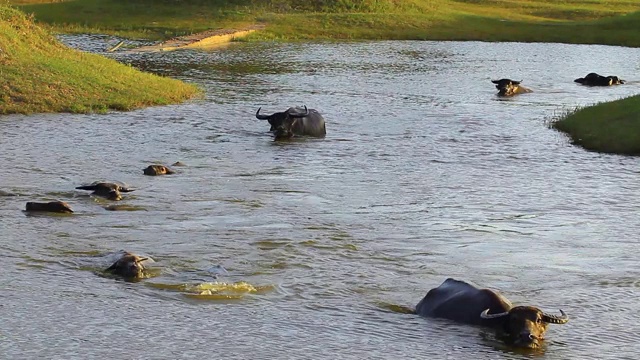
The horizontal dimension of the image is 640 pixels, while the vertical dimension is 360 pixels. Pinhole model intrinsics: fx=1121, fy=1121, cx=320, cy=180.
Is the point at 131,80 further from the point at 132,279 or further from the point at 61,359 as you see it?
the point at 61,359

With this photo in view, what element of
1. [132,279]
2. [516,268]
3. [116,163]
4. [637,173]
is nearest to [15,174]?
[116,163]

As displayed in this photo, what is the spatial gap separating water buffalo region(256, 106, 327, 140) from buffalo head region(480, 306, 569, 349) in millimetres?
11773

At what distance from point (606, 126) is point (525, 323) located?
12.9 meters

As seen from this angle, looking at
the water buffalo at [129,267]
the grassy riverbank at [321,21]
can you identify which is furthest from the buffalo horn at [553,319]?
the grassy riverbank at [321,21]

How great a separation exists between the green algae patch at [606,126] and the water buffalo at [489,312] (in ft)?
34.2

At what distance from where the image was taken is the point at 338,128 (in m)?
23.1

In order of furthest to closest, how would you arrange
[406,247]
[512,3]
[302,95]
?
[512,3] < [302,95] < [406,247]

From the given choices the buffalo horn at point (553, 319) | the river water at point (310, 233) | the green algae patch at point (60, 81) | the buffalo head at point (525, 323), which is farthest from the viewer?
the green algae patch at point (60, 81)

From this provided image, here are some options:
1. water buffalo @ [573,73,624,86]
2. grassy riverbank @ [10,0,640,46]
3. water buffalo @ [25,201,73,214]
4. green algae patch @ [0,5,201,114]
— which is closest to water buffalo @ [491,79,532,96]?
water buffalo @ [573,73,624,86]

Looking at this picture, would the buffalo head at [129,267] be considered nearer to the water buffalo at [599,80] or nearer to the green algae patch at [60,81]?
the green algae patch at [60,81]

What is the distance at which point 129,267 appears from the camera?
37.2 feet

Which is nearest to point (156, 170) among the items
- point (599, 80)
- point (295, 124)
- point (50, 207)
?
point (50, 207)

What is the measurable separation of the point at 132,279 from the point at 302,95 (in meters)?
17.7

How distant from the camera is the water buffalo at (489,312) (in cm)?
965
